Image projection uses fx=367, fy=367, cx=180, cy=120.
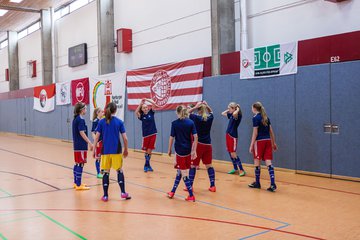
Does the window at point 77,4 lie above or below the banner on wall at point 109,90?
above

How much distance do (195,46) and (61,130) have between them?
9621 mm

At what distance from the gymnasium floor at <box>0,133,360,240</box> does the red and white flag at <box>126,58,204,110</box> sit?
3.31 m

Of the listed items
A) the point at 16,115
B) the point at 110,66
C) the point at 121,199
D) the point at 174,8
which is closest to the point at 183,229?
the point at 121,199

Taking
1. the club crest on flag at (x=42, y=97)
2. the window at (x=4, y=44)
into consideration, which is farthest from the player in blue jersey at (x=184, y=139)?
the window at (x=4, y=44)

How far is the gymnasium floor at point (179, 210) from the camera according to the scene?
4496 mm

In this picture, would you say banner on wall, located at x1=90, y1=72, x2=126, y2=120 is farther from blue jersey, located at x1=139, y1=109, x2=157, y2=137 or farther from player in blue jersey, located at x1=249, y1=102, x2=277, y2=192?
player in blue jersey, located at x1=249, y1=102, x2=277, y2=192

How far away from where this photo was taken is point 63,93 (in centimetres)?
1803

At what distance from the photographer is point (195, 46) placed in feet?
38.8

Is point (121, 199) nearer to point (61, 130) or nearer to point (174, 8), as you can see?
point (174, 8)

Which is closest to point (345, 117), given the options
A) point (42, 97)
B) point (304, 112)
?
point (304, 112)

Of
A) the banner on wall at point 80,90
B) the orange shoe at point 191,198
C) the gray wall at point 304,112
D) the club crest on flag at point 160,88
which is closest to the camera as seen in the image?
the orange shoe at point 191,198

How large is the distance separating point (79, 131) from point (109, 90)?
7.90m

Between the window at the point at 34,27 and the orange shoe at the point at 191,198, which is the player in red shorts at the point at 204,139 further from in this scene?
the window at the point at 34,27

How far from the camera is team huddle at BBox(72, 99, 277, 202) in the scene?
5.96 metres
